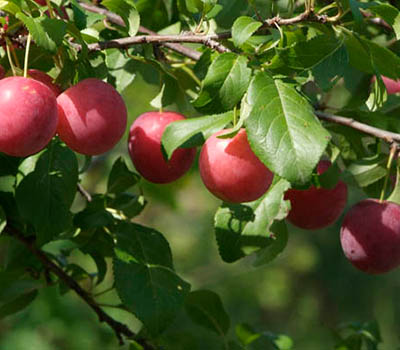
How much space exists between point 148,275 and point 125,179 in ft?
0.84

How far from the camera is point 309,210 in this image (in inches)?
51.4

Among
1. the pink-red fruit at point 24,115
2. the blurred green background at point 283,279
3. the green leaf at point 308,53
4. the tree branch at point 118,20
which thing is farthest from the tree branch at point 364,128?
the blurred green background at point 283,279

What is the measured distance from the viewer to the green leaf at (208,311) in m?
1.61

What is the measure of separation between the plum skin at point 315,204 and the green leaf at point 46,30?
0.54 metres

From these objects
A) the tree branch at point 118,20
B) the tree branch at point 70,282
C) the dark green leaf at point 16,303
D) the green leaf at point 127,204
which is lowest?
the dark green leaf at point 16,303

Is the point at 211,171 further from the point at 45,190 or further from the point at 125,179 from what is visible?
the point at 125,179

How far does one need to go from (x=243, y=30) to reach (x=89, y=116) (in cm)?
24

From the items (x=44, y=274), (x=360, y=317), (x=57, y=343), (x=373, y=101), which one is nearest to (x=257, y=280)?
(x=360, y=317)

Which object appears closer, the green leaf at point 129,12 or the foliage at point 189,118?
the foliage at point 189,118

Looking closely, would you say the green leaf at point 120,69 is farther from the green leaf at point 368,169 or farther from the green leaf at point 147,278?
the green leaf at point 368,169

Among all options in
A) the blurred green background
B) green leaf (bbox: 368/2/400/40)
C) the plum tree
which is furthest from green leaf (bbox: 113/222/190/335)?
the blurred green background

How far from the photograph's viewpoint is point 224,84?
3.23 feet

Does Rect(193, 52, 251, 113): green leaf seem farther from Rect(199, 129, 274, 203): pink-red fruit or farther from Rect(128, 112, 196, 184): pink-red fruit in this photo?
Rect(128, 112, 196, 184): pink-red fruit

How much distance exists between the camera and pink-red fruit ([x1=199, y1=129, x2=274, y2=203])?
1007mm
